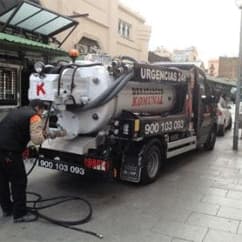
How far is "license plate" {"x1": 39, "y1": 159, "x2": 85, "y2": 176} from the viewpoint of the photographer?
6522 mm

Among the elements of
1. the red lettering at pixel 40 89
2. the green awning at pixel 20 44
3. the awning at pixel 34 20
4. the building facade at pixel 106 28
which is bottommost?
the red lettering at pixel 40 89

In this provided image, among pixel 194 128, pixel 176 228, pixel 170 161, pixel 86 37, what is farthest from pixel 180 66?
pixel 86 37

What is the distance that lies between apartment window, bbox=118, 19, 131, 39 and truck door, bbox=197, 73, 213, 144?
47.0 feet

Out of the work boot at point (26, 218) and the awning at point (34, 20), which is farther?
the awning at point (34, 20)

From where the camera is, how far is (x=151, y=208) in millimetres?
6078

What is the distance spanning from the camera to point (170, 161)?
9.98m

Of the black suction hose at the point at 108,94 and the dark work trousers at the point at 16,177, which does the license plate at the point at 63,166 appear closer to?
the black suction hose at the point at 108,94

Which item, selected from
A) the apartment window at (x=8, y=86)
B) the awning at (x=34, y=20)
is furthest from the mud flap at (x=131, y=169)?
the apartment window at (x=8, y=86)

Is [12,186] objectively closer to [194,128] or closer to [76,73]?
[76,73]

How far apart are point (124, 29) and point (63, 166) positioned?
65.0 ft

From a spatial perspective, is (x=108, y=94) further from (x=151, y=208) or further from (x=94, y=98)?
(x=151, y=208)

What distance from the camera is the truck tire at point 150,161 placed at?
23.9 feet

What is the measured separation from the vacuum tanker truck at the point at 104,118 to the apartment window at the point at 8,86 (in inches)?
260

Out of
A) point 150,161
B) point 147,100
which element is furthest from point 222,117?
point 150,161
